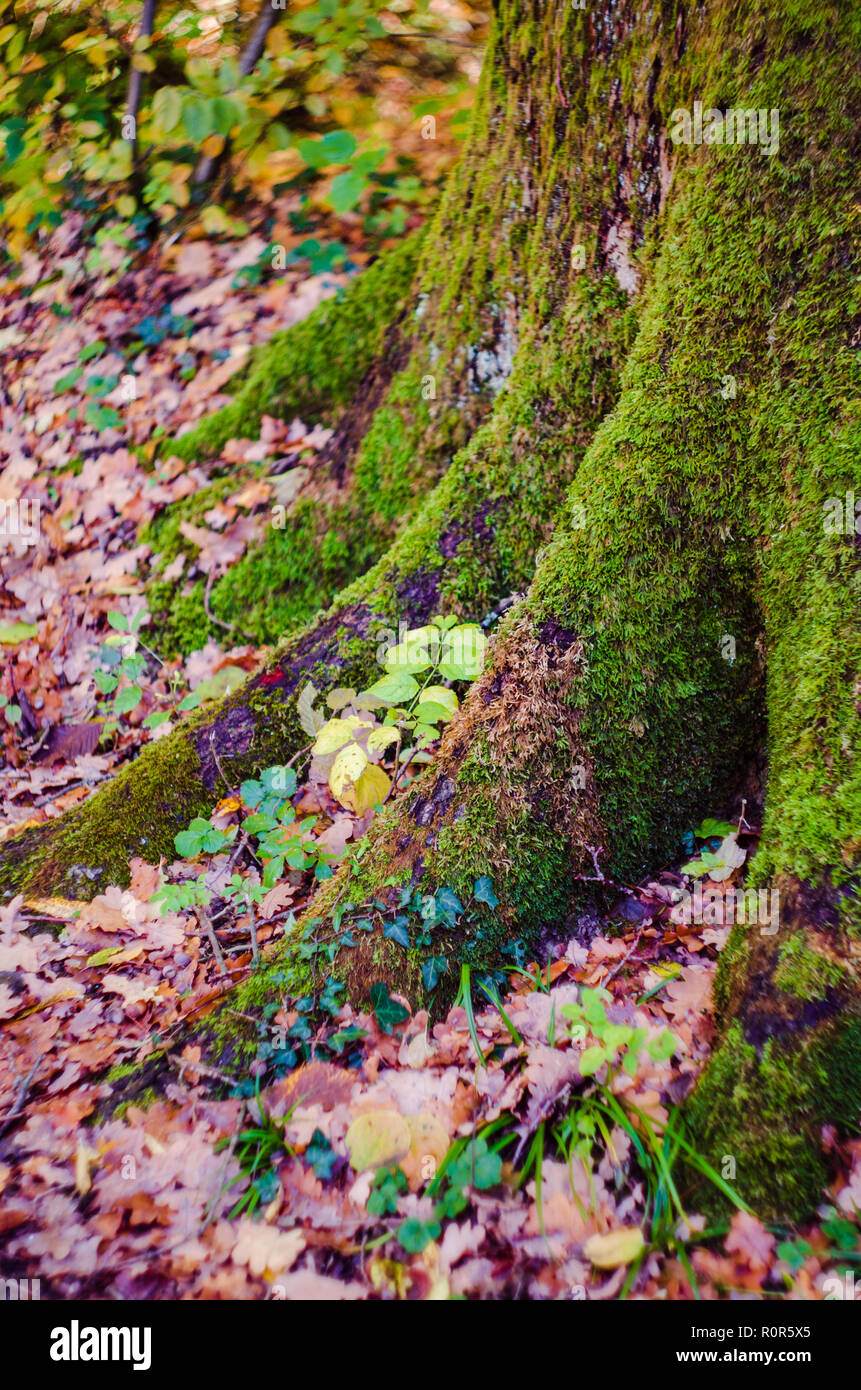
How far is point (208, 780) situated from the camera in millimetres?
2930

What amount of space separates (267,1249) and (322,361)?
4.20m

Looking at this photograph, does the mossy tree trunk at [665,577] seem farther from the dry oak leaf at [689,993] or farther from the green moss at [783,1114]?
the dry oak leaf at [689,993]

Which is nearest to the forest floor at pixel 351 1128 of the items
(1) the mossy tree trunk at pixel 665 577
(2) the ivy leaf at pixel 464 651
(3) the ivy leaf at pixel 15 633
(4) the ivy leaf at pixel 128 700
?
(1) the mossy tree trunk at pixel 665 577

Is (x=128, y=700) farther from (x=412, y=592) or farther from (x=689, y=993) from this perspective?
(x=689, y=993)

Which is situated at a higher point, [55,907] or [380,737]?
[380,737]

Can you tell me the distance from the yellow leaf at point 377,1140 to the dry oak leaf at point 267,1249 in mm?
204

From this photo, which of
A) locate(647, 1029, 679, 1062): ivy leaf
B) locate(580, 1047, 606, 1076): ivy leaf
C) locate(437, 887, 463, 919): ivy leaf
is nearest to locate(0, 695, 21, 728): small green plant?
locate(437, 887, 463, 919): ivy leaf

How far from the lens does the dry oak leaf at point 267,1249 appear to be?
163 centimetres

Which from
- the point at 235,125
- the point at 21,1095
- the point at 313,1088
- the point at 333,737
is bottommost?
the point at 21,1095

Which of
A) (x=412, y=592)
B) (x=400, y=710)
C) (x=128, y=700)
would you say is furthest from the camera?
(x=128, y=700)

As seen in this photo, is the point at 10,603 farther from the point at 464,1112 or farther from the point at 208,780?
the point at 464,1112

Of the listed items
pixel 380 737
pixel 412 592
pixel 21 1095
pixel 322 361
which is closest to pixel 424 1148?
pixel 380 737

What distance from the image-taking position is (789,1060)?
64.3 inches

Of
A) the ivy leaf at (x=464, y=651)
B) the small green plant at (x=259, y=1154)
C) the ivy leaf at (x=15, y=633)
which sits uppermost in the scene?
the ivy leaf at (x=464, y=651)
